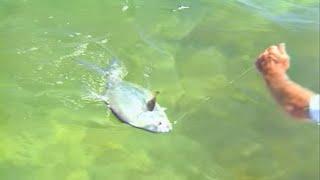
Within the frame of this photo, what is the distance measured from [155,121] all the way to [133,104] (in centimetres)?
9

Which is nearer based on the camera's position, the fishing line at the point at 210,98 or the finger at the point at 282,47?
the finger at the point at 282,47

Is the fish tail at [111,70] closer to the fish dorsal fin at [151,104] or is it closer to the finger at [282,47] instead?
the fish dorsal fin at [151,104]

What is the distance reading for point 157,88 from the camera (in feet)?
6.84

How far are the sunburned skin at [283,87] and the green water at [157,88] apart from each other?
0.18m

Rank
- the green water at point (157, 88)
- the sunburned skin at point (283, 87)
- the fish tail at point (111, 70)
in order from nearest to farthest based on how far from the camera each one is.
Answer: the sunburned skin at point (283, 87) → the green water at point (157, 88) → the fish tail at point (111, 70)

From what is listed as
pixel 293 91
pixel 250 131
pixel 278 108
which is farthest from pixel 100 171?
pixel 293 91

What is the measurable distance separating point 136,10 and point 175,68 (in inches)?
11.3

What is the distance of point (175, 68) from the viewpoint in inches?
82.1

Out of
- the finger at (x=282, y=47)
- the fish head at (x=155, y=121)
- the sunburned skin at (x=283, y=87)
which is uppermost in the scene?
the finger at (x=282, y=47)

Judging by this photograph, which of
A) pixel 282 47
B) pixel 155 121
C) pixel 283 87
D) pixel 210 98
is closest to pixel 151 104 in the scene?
pixel 155 121

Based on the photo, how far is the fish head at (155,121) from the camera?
2.00 m

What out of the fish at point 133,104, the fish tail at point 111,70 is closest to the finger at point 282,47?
the fish at point 133,104

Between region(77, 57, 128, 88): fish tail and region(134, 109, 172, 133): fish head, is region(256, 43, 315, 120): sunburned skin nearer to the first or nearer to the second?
region(134, 109, 172, 133): fish head

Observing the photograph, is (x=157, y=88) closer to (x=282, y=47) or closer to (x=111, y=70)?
(x=111, y=70)
